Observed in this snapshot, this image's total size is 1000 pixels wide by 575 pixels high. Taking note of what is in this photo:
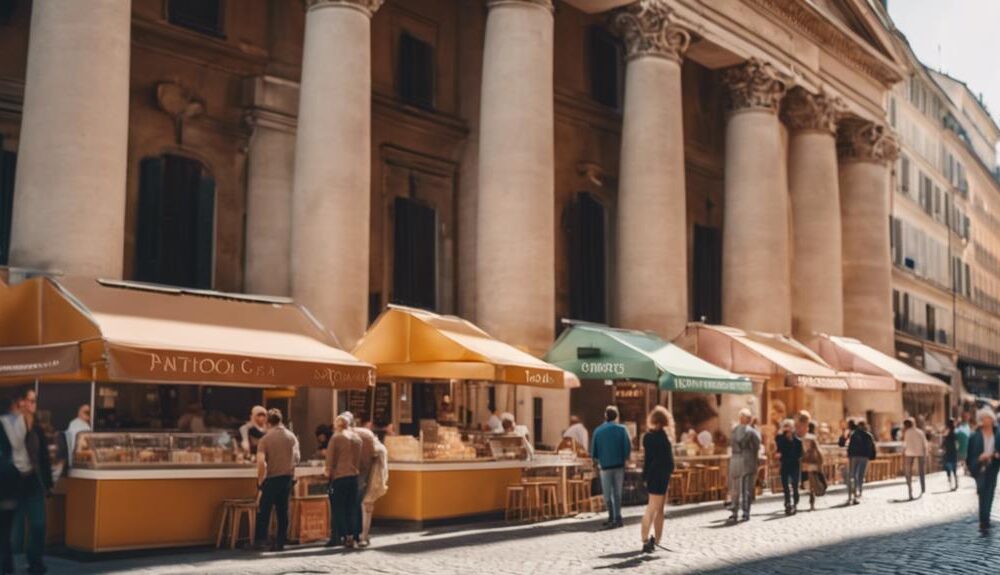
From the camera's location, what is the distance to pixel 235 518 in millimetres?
15188

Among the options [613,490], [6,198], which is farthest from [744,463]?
[6,198]

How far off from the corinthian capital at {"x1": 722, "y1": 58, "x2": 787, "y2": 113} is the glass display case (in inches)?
783

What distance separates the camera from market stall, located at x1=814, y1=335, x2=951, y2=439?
105 feet

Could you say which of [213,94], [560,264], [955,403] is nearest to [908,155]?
[955,403]

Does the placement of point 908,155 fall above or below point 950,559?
above

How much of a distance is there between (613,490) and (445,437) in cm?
256

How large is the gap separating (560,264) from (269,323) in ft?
45.5

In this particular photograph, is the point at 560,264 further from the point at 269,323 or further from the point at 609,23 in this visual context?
the point at 269,323

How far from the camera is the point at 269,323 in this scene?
58.2 ft

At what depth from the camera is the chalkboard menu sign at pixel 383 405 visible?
23.7m

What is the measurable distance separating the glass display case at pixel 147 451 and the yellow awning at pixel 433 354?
172 inches

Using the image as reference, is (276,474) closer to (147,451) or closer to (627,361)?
(147,451)

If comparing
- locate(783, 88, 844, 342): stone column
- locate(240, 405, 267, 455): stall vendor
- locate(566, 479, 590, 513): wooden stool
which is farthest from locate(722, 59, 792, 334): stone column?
locate(240, 405, 267, 455): stall vendor

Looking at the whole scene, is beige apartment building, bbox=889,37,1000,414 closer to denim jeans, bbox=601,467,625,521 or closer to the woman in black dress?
denim jeans, bbox=601,467,625,521
